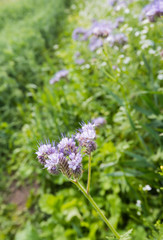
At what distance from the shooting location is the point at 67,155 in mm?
986

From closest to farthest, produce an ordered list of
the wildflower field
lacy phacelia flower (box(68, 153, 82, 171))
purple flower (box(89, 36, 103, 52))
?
lacy phacelia flower (box(68, 153, 82, 171)), the wildflower field, purple flower (box(89, 36, 103, 52))

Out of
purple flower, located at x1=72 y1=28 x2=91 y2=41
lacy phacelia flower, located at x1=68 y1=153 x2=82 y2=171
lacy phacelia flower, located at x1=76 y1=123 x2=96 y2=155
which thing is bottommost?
lacy phacelia flower, located at x1=68 y1=153 x2=82 y2=171

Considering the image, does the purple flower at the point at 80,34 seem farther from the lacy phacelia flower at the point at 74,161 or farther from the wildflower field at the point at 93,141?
the lacy phacelia flower at the point at 74,161

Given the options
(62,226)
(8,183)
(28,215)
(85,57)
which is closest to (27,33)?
(85,57)

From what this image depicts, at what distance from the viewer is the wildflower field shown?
136cm

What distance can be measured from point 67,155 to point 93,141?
129mm

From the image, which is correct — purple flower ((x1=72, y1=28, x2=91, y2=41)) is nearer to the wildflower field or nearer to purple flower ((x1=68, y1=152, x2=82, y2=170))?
the wildflower field

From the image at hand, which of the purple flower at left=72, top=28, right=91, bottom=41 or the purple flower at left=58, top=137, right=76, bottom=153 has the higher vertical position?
the purple flower at left=72, top=28, right=91, bottom=41

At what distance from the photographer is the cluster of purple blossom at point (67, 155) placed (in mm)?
929

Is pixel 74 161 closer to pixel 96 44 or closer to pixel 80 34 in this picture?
pixel 96 44

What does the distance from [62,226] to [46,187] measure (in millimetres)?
563

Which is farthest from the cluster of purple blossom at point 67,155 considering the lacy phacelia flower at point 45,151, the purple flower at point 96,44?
the purple flower at point 96,44

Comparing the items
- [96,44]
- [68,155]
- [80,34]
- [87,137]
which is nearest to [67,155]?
[68,155]

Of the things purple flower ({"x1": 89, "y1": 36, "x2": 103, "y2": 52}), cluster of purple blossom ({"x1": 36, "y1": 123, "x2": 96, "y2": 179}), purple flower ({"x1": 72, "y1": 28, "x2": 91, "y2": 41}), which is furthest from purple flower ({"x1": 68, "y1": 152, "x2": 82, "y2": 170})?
purple flower ({"x1": 72, "y1": 28, "x2": 91, "y2": 41})
